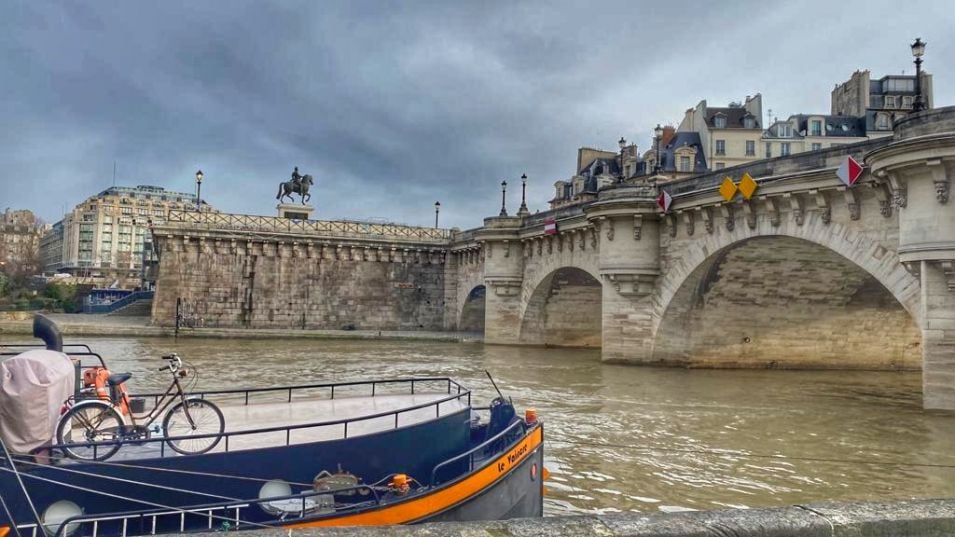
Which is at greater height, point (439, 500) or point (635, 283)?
point (635, 283)

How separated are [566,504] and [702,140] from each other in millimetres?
50328

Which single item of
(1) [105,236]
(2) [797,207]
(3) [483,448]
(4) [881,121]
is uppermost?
(4) [881,121]

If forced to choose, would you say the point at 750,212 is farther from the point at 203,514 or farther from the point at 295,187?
the point at 295,187

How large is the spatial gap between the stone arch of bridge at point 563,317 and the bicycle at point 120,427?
89.7 feet

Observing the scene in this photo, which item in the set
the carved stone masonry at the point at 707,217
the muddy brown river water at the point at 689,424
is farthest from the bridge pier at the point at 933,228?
the carved stone masonry at the point at 707,217

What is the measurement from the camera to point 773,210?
19.1m

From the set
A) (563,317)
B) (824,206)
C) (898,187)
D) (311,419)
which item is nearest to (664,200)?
(824,206)

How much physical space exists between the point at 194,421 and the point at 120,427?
977 mm

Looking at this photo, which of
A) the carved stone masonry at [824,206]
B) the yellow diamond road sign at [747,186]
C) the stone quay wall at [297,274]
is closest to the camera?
the carved stone masonry at [824,206]

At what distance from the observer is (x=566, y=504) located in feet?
28.9

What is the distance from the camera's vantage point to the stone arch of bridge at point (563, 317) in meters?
34.6

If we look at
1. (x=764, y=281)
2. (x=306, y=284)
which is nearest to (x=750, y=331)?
(x=764, y=281)

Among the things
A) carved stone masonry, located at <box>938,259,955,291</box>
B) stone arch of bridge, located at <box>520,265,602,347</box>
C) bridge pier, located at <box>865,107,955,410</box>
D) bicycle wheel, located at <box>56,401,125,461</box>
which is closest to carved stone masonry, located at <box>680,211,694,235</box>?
bridge pier, located at <box>865,107,955,410</box>

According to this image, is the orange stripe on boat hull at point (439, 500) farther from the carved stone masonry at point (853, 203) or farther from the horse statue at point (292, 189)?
the horse statue at point (292, 189)
